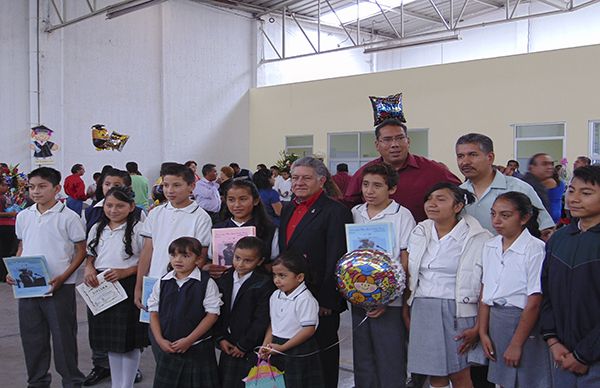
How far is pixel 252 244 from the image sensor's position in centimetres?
299

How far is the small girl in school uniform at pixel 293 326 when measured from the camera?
113 inches

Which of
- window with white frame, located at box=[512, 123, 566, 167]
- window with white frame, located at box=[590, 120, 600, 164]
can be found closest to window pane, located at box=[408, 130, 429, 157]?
window with white frame, located at box=[512, 123, 566, 167]

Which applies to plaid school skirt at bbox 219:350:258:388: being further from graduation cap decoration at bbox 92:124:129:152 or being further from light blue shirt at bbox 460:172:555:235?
graduation cap decoration at bbox 92:124:129:152

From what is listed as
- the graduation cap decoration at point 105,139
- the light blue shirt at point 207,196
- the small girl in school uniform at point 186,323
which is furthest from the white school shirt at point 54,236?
the graduation cap decoration at point 105,139

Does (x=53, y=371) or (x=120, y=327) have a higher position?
(x=120, y=327)

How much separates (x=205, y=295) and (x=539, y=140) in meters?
10.4

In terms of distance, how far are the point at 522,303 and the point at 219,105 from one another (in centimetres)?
1351

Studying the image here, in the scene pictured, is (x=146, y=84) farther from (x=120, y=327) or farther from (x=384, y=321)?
(x=384, y=321)

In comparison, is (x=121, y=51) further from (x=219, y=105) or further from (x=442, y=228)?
(x=442, y=228)

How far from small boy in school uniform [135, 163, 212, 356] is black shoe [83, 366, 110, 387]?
1.04 meters

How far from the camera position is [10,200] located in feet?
25.6

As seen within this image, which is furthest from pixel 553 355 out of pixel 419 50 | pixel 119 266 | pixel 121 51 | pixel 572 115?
pixel 419 50

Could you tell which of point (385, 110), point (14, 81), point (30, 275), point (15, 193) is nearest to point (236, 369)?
point (30, 275)

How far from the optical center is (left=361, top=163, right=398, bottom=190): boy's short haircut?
2.96 m
